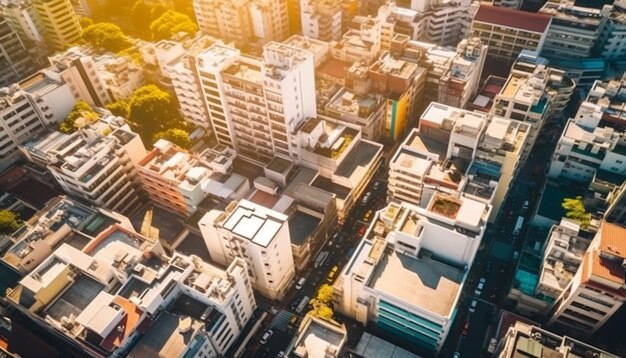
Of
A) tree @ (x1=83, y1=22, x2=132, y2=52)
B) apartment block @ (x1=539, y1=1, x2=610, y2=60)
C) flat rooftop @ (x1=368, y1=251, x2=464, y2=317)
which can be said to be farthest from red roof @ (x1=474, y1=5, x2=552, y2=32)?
tree @ (x1=83, y1=22, x2=132, y2=52)

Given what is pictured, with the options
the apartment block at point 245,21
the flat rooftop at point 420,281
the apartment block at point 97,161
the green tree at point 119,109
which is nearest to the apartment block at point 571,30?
the apartment block at point 245,21

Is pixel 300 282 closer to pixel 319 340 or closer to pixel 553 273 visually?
pixel 319 340

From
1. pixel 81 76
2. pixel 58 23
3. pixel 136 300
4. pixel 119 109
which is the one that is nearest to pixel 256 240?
pixel 136 300

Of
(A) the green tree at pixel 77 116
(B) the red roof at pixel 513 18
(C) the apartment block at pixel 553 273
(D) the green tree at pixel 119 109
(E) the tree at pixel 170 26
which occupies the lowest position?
(C) the apartment block at pixel 553 273

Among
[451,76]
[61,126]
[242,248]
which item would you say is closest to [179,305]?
[242,248]

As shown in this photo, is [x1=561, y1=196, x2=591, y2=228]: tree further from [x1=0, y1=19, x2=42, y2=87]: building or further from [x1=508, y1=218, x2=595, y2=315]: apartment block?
[x1=0, y1=19, x2=42, y2=87]: building

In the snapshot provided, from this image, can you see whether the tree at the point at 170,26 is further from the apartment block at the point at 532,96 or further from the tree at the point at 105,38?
the apartment block at the point at 532,96
